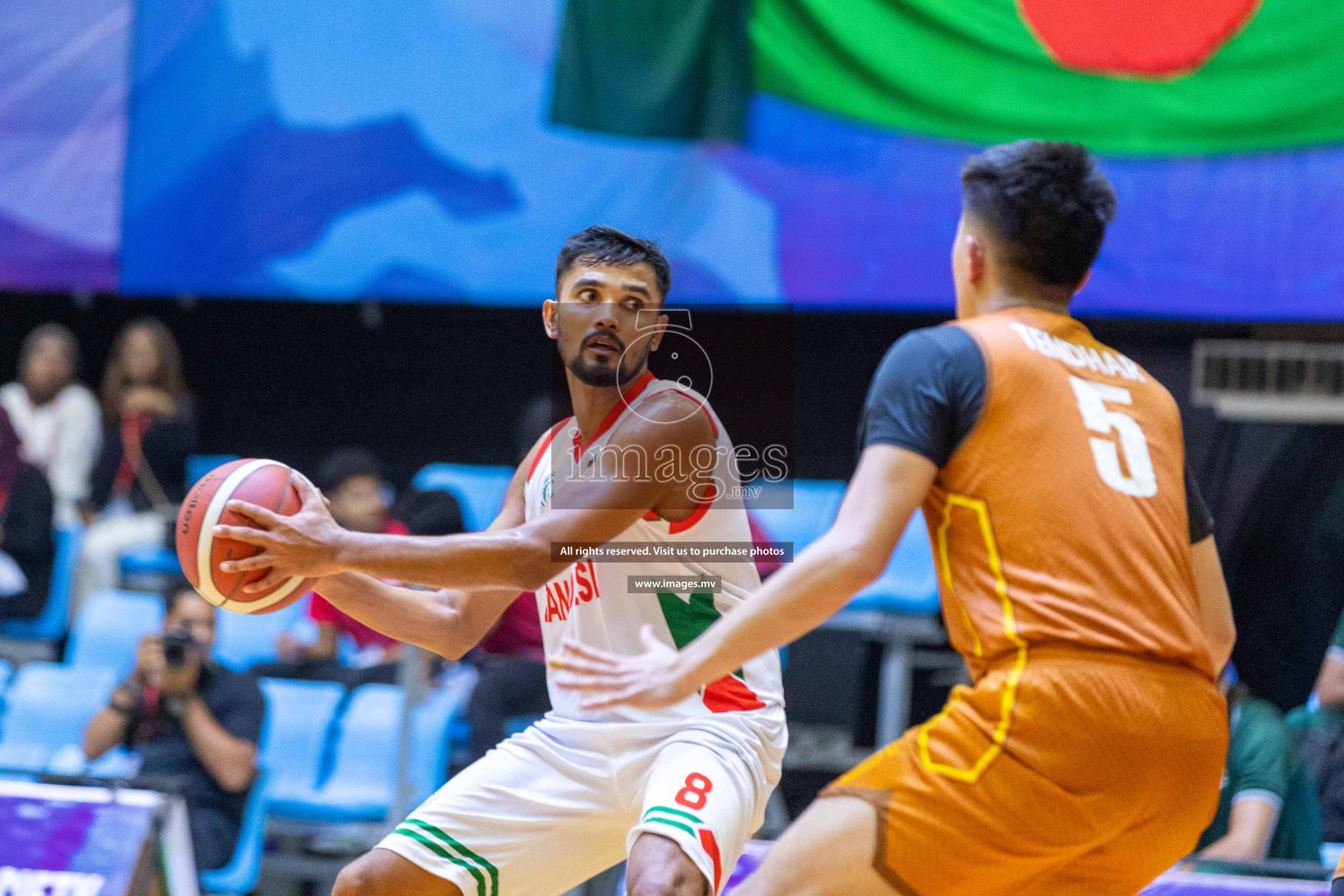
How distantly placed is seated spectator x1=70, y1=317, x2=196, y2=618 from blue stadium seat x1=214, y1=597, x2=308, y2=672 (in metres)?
0.80

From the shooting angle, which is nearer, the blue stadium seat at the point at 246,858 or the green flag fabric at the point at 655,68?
the blue stadium seat at the point at 246,858

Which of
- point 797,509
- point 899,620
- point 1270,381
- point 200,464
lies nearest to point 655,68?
point 797,509

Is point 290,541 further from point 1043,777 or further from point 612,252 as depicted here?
point 1043,777

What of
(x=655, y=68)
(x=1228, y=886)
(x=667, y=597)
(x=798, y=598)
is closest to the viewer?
(x=798, y=598)

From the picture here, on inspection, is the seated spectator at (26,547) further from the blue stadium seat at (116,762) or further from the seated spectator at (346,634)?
the blue stadium seat at (116,762)

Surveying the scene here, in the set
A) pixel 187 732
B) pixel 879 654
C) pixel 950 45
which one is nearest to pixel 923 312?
pixel 950 45

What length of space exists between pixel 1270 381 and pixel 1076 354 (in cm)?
549

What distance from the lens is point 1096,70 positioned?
730cm

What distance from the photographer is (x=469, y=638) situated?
12.5 feet

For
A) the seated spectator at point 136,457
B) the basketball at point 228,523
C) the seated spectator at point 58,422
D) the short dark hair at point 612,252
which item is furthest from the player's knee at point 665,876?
the seated spectator at point 58,422

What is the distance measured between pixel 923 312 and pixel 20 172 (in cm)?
579

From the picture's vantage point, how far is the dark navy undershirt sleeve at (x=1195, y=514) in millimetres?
2908

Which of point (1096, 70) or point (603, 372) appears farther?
point (1096, 70)

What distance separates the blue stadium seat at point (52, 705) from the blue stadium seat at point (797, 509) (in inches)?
136
